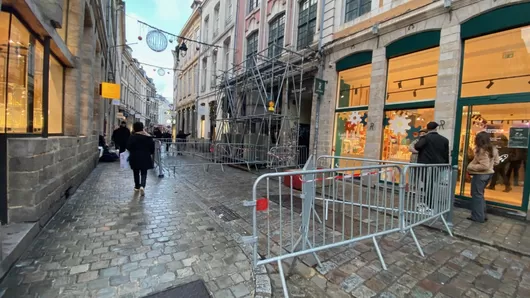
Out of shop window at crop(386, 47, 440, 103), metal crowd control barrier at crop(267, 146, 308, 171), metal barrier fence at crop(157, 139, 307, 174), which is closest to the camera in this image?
shop window at crop(386, 47, 440, 103)

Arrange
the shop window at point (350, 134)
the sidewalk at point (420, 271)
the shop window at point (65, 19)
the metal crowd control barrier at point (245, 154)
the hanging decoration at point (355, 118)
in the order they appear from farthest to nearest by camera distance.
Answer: the metal crowd control barrier at point (245, 154) < the hanging decoration at point (355, 118) < the shop window at point (350, 134) < the shop window at point (65, 19) < the sidewalk at point (420, 271)

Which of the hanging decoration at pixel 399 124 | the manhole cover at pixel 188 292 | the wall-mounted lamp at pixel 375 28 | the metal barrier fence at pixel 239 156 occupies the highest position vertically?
the wall-mounted lamp at pixel 375 28

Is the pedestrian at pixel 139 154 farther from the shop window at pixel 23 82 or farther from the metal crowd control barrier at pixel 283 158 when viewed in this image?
the metal crowd control barrier at pixel 283 158

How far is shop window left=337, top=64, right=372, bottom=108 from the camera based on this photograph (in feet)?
27.6

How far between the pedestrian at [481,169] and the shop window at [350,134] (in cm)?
331

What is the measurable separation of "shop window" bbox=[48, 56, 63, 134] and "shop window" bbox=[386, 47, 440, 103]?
27.3ft

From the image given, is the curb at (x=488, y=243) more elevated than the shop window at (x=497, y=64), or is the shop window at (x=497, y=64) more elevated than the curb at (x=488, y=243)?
the shop window at (x=497, y=64)

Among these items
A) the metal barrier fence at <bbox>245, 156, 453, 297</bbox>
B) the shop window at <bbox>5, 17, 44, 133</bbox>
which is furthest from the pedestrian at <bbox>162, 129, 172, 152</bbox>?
the metal barrier fence at <bbox>245, 156, 453, 297</bbox>

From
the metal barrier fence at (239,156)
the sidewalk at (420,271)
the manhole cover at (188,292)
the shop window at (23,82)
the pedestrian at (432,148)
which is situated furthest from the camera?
the metal barrier fence at (239,156)

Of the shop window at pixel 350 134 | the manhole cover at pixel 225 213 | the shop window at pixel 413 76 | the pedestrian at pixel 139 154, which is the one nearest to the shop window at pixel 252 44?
the shop window at pixel 350 134

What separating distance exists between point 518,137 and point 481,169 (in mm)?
1481

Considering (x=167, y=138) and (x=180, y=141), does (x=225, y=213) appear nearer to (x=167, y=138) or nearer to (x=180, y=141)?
(x=180, y=141)

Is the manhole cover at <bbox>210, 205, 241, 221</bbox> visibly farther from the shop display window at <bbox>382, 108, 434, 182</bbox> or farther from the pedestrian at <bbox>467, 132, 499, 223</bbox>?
the shop display window at <bbox>382, 108, 434, 182</bbox>

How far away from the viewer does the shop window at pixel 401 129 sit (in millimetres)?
6832
